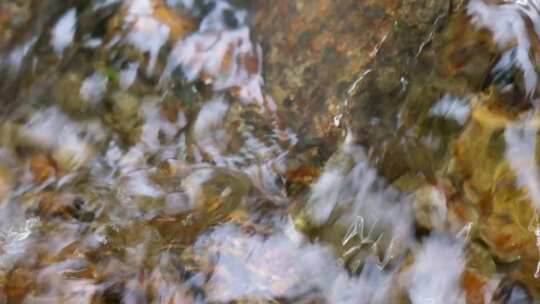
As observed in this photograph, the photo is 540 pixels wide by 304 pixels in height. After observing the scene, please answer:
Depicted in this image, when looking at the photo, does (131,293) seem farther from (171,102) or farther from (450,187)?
(450,187)

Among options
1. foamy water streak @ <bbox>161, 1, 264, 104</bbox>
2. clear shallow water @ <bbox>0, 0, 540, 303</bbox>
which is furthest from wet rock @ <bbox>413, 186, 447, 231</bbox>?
foamy water streak @ <bbox>161, 1, 264, 104</bbox>

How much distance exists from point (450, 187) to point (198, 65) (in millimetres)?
1506

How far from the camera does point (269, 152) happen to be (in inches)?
121

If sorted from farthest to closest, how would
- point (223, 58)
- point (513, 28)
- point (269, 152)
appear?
point (223, 58) → point (269, 152) → point (513, 28)

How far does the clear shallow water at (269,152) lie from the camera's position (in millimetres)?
2350

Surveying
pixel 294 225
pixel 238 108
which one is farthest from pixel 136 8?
pixel 294 225

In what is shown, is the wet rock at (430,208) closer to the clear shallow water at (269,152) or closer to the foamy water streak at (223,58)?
the clear shallow water at (269,152)

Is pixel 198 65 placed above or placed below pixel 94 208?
above

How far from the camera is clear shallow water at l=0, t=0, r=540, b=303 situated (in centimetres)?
235

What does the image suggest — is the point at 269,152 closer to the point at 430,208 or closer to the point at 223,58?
the point at 223,58

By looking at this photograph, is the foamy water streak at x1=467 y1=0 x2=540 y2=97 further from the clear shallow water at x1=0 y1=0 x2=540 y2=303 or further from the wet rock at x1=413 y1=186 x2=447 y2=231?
the wet rock at x1=413 y1=186 x2=447 y2=231

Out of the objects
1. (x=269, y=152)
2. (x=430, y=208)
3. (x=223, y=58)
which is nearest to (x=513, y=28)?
(x=430, y=208)

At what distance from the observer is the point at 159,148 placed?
3.14m

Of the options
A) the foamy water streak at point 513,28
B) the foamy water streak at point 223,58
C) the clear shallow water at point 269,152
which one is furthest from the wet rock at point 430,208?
the foamy water streak at point 223,58
